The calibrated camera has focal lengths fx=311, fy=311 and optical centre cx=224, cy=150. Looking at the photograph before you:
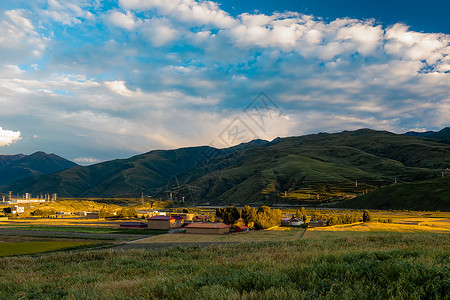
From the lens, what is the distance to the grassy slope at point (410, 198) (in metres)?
136

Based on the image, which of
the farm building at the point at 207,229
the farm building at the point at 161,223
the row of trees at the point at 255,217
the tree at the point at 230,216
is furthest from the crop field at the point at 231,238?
the tree at the point at 230,216

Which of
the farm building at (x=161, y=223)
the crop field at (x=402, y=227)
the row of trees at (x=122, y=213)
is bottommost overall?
the row of trees at (x=122, y=213)

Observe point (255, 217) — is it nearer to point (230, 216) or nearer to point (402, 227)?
point (230, 216)

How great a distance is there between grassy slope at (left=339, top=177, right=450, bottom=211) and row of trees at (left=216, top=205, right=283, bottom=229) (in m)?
81.9

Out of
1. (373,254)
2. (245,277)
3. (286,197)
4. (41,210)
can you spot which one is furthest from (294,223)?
(41,210)

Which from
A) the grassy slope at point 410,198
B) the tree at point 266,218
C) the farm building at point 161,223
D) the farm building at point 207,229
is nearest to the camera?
the farm building at point 207,229

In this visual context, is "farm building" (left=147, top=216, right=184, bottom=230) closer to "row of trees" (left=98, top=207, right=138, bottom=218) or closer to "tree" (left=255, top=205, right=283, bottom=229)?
"tree" (left=255, top=205, right=283, bottom=229)

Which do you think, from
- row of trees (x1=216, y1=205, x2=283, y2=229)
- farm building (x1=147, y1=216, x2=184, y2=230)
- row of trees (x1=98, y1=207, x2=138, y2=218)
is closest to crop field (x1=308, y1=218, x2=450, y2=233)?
row of trees (x1=216, y1=205, x2=283, y2=229)

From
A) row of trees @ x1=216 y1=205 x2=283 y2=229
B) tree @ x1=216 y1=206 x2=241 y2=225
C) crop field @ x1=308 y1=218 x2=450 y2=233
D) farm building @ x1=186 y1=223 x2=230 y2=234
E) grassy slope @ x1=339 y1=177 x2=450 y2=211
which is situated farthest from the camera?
grassy slope @ x1=339 y1=177 x2=450 y2=211

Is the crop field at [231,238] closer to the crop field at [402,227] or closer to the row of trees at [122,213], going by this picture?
the crop field at [402,227]

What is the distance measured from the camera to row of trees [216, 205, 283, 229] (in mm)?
88812

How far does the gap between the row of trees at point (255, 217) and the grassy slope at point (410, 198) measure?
81.9m

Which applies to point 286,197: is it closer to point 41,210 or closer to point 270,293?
point 41,210

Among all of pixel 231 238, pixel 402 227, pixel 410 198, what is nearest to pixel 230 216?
pixel 231 238
